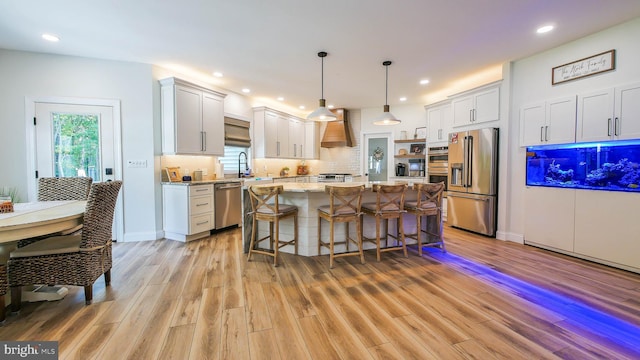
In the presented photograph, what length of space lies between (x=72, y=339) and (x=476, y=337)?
273 cm

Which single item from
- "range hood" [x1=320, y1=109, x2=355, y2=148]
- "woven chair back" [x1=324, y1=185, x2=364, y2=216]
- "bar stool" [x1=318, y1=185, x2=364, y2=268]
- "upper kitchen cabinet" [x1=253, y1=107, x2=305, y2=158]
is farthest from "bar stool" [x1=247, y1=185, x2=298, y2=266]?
"range hood" [x1=320, y1=109, x2=355, y2=148]

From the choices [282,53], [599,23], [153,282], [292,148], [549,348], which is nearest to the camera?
[549,348]

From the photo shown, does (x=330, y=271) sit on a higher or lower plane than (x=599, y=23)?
lower

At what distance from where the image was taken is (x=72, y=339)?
1.80 metres

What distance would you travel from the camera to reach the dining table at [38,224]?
1.76m

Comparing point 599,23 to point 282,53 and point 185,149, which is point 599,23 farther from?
point 185,149

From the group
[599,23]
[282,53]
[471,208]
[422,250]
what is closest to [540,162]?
[471,208]

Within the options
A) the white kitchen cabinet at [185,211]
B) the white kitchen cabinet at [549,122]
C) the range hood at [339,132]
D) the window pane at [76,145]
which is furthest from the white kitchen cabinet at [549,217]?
the window pane at [76,145]

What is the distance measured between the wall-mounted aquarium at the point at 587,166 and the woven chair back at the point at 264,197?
11.9 feet

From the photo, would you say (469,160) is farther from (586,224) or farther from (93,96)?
Result: (93,96)

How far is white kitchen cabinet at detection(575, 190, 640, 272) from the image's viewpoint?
2.90 meters

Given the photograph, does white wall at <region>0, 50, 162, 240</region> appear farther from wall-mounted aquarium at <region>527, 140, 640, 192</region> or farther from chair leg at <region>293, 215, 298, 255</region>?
wall-mounted aquarium at <region>527, 140, 640, 192</region>

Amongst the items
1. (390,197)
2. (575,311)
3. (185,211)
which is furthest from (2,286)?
(575,311)

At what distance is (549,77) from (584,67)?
0.38 m
